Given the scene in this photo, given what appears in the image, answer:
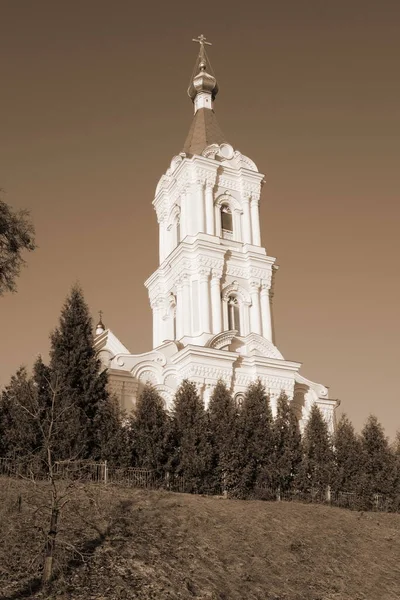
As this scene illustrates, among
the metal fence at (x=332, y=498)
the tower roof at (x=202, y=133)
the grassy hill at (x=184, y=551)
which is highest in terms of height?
the tower roof at (x=202, y=133)

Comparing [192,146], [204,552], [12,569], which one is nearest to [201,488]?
[204,552]

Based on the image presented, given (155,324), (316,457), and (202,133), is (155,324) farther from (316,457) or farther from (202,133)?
(316,457)

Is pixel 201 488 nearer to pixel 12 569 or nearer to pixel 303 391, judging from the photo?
pixel 12 569

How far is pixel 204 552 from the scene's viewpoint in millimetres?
15547

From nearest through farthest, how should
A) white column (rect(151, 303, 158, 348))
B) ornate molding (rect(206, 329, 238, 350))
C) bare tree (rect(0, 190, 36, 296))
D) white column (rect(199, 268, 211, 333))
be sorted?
bare tree (rect(0, 190, 36, 296)), ornate molding (rect(206, 329, 238, 350)), white column (rect(199, 268, 211, 333)), white column (rect(151, 303, 158, 348))

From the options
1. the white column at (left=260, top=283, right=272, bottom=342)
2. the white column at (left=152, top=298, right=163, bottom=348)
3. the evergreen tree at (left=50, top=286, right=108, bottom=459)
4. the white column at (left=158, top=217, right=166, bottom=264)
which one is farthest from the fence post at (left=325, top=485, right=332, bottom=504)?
the white column at (left=158, top=217, right=166, bottom=264)

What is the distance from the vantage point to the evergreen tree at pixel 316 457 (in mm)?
25891

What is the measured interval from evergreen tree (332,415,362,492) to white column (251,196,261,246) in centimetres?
1297

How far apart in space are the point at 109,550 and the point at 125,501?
3.58 meters

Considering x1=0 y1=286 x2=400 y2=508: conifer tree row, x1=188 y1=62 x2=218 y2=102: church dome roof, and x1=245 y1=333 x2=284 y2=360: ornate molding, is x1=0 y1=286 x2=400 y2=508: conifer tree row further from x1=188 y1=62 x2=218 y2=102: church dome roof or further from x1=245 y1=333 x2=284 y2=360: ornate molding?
x1=188 y1=62 x2=218 y2=102: church dome roof

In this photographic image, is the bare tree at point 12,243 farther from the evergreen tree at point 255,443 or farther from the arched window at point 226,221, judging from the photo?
the arched window at point 226,221

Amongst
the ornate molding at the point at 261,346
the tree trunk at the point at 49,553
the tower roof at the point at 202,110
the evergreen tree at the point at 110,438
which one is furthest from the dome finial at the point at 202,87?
the tree trunk at the point at 49,553

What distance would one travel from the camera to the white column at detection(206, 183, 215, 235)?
37438 millimetres

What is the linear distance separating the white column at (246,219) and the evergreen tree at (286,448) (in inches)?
505
